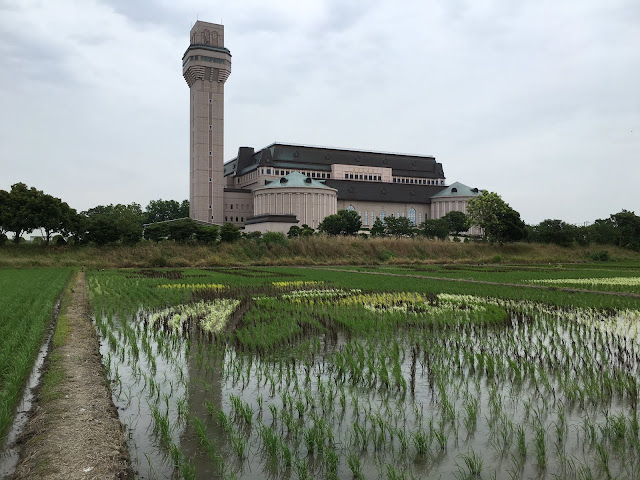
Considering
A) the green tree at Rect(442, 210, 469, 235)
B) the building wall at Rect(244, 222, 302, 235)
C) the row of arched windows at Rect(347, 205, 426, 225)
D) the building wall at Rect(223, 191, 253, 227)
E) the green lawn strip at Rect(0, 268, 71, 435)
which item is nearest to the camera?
the green lawn strip at Rect(0, 268, 71, 435)

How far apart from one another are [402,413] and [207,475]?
91.4 inches

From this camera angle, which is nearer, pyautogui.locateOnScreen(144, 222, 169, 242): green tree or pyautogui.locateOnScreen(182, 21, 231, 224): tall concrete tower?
pyautogui.locateOnScreen(144, 222, 169, 242): green tree

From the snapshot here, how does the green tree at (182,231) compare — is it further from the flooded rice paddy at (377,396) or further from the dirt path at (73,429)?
the dirt path at (73,429)

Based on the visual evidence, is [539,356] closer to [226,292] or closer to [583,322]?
[583,322]

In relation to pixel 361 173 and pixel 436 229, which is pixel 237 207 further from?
pixel 436 229

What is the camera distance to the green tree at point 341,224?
2997 inches

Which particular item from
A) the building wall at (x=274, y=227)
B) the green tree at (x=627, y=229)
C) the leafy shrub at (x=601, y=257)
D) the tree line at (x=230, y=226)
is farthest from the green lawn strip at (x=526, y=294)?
the building wall at (x=274, y=227)

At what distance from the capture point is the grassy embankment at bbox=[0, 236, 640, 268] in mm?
40188

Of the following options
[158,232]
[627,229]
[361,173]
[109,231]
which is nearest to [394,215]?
[361,173]

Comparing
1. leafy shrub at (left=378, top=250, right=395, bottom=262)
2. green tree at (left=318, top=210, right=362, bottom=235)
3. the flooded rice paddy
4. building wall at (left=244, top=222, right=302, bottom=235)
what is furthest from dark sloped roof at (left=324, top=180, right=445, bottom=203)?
the flooded rice paddy

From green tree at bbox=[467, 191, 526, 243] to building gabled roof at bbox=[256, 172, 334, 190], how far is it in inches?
1193

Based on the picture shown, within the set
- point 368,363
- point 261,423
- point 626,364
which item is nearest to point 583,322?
point 626,364

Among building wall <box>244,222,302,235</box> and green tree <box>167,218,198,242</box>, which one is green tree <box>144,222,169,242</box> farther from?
building wall <box>244,222,302,235</box>

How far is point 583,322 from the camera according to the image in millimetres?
11891
